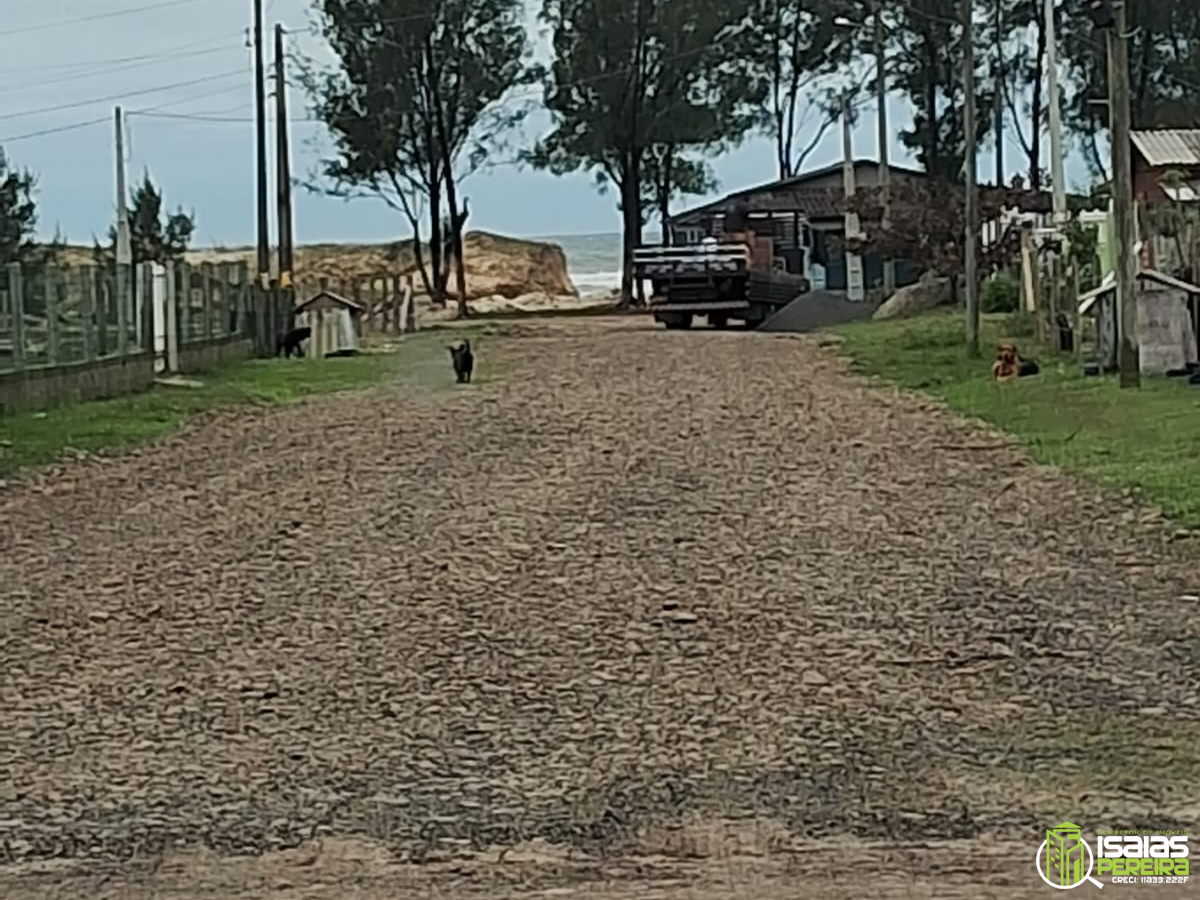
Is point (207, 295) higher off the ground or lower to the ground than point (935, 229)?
lower

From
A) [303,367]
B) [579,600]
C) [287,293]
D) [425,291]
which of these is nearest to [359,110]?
[425,291]

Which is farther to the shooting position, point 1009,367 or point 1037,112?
point 1037,112

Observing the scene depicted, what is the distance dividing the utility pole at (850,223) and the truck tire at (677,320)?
5.78 metres

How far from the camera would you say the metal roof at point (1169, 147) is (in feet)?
134

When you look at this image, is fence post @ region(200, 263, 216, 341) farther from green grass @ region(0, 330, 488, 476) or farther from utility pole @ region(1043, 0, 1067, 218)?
utility pole @ region(1043, 0, 1067, 218)

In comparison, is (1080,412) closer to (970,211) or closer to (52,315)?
(52,315)

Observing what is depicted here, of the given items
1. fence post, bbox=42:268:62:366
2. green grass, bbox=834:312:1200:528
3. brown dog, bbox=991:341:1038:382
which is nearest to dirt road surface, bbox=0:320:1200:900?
green grass, bbox=834:312:1200:528

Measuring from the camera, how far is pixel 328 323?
38.3 meters

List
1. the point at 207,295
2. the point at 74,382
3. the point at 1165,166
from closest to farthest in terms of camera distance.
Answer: the point at 74,382
the point at 207,295
the point at 1165,166

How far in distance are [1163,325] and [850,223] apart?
29520mm

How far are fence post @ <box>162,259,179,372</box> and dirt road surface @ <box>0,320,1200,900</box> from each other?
14.6 m

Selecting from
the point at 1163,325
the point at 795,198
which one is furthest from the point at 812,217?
the point at 1163,325

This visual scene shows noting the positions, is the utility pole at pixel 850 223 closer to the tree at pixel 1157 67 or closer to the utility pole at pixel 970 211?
the tree at pixel 1157 67

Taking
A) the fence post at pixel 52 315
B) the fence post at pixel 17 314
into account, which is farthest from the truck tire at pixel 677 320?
the fence post at pixel 17 314
